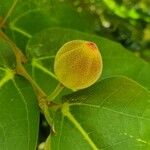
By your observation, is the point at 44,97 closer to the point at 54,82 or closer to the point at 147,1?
the point at 54,82

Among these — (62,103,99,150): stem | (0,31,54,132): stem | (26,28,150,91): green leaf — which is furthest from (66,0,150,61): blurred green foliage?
(62,103,99,150): stem

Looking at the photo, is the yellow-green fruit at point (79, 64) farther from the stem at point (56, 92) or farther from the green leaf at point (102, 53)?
the green leaf at point (102, 53)

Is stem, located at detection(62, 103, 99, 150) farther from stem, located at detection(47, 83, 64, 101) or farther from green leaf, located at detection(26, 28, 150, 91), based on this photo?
green leaf, located at detection(26, 28, 150, 91)

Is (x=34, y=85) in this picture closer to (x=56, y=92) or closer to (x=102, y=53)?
(x=56, y=92)

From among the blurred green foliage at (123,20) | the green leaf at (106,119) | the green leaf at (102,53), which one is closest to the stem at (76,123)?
the green leaf at (106,119)

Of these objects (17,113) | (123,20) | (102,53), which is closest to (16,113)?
(17,113)

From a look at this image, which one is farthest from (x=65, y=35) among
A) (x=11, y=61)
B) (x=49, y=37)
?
(x=11, y=61)

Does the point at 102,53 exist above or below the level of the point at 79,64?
below
